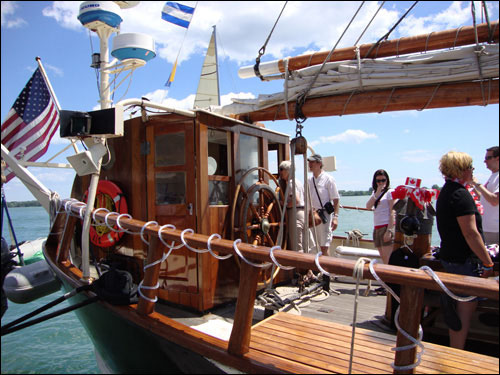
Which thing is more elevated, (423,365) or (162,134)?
(162,134)

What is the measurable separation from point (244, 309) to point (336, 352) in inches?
23.5

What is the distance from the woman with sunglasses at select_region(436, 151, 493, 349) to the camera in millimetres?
2398

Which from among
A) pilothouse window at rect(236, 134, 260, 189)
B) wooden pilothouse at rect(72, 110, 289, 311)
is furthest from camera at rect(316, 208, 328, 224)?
pilothouse window at rect(236, 134, 260, 189)

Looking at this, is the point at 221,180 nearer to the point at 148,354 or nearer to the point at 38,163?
the point at 148,354

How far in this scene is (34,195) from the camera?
7.16 meters

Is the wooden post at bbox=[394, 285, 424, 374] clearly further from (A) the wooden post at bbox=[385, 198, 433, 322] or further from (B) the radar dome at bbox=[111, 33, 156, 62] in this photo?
(B) the radar dome at bbox=[111, 33, 156, 62]

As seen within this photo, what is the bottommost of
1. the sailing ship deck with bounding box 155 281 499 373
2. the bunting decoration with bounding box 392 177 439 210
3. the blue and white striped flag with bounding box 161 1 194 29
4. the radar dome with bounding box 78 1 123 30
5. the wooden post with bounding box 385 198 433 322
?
the sailing ship deck with bounding box 155 281 499 373

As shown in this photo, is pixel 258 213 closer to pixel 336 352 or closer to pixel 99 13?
pixel 336 352

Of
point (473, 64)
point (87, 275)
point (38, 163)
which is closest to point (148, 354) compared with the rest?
point (87, 275)

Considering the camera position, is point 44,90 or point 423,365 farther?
point 44,90

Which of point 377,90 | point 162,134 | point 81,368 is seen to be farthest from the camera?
point 81,368

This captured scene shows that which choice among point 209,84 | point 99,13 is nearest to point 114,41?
point 99,13

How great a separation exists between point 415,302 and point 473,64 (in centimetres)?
188

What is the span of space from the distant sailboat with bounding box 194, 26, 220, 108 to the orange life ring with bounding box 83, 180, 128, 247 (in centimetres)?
1166
